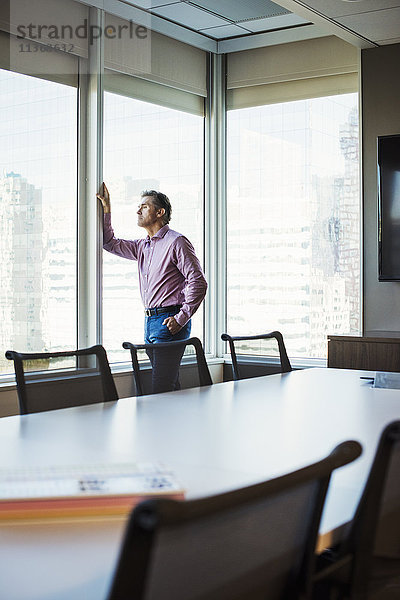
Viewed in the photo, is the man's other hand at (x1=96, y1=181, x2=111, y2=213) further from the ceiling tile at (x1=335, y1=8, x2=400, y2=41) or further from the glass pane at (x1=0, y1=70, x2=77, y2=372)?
the ceiling tile at (x1=335, y1=8, x2=400, y2=41)

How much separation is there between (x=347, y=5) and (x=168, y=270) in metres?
2.04

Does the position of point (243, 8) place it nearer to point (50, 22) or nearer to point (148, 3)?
point (148, 3)

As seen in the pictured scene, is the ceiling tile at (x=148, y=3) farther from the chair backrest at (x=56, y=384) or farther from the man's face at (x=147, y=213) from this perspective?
the chair backrest at (x=56, y=384)

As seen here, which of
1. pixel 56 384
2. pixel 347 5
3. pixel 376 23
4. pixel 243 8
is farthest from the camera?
pixel 243 8

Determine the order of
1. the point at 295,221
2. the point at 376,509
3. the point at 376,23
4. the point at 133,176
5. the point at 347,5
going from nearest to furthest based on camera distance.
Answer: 1. the point at 376,509
2. the point at 347,5
3. the point at 376,23
4. the point at 133,176
5. the point at 295,221

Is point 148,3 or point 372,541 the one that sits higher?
point 148,3

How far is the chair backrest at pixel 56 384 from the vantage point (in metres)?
2.71

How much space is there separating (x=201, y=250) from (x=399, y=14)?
2.62m

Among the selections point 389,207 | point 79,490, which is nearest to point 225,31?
point 389,207

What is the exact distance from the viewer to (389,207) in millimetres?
5438

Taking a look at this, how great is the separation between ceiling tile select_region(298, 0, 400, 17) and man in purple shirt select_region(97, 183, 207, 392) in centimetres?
164

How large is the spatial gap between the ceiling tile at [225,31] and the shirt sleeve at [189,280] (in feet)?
6.69

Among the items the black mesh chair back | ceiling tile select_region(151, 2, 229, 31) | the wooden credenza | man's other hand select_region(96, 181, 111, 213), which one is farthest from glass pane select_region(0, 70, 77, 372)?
the black mesh chair back

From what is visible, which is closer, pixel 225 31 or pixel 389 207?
pixel 389 207
